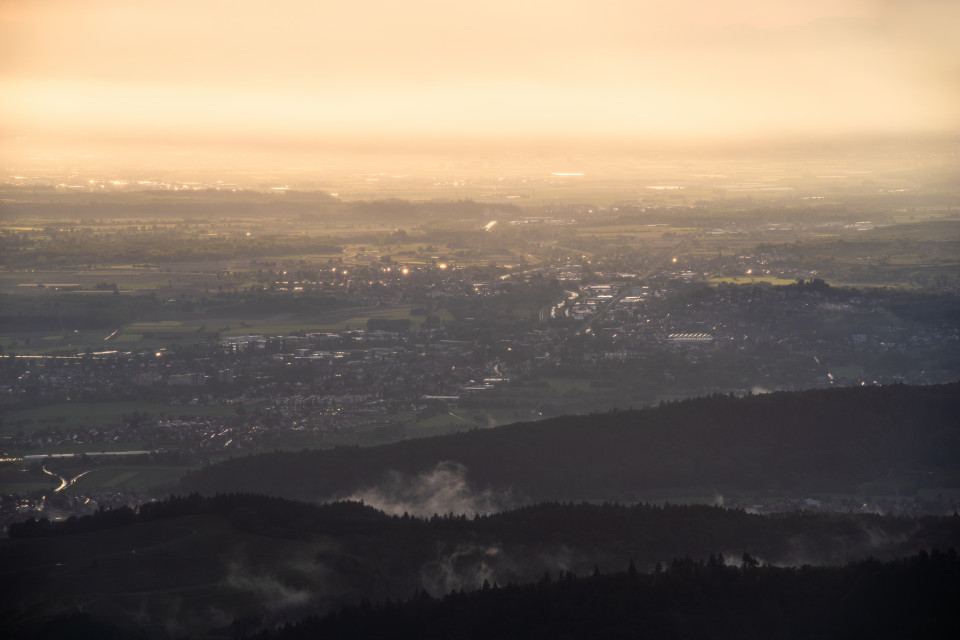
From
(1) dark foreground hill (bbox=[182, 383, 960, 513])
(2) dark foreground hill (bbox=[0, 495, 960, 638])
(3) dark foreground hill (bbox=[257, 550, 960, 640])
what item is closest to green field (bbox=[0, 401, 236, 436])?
(1) dark foreground hill (bbox=[182, 383, 960, 513])

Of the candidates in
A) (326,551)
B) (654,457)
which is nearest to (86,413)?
(326,551)

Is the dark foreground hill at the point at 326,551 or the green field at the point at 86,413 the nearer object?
the dark foreground hill at the point at 326,551

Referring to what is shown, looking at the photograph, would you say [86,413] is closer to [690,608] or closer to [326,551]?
[326,551]

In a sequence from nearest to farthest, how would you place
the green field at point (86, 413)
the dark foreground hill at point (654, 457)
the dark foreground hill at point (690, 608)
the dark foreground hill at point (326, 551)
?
the dark foreground hill at point (690, 608)
the dark foreground hill at point (326, 551)
the dark foreground hill at point (654, 457)
the green field at point (86, 413)

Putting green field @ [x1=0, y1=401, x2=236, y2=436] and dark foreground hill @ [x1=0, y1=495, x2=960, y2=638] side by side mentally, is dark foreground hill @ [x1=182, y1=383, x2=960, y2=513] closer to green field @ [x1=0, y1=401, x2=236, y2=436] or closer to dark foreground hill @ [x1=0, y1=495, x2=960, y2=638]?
dark foreground hill @ [x1=0, y1=495, x2=960, y2=638]

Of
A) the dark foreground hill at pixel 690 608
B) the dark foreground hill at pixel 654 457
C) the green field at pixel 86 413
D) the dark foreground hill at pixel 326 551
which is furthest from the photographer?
the green field at pixel 86 413

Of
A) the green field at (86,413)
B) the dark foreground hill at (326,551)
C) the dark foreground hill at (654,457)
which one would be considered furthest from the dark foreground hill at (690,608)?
the green field at (86,413)

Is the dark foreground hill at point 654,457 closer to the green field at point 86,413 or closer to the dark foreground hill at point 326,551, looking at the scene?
the dark foreground hill at point 326,551

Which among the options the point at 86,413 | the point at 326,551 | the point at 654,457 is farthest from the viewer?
the point at 86,413
